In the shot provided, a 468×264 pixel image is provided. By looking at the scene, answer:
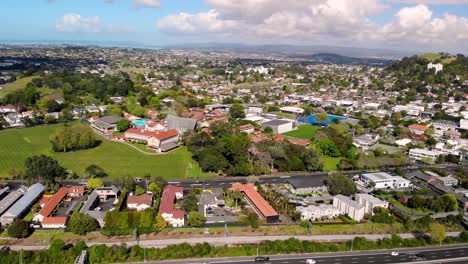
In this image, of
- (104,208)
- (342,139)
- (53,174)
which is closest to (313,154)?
(342,139)

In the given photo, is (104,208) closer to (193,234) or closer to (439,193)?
(193,234)

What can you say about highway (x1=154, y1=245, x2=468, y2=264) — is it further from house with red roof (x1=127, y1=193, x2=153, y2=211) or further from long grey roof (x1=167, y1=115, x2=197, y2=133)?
long grey roof (x1=167, y1=115, x2=197, y2=133)

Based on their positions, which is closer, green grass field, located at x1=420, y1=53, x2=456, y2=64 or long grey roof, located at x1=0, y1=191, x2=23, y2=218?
long grey roof, located at x1=0, y1=191, x2=23, y2=218

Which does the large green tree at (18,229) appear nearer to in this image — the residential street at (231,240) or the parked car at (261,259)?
the residential street at (231,240)

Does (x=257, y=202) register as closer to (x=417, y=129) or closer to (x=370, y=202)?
(x=370, y=202)

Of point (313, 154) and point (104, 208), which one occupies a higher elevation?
point (313, 154)

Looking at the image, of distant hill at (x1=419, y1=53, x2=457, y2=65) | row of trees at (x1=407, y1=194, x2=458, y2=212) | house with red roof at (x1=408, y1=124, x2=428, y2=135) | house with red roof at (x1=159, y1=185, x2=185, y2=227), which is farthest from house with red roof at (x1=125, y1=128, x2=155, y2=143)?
distant hill at (x1=419, y1=53, x2=457, y2=65)
